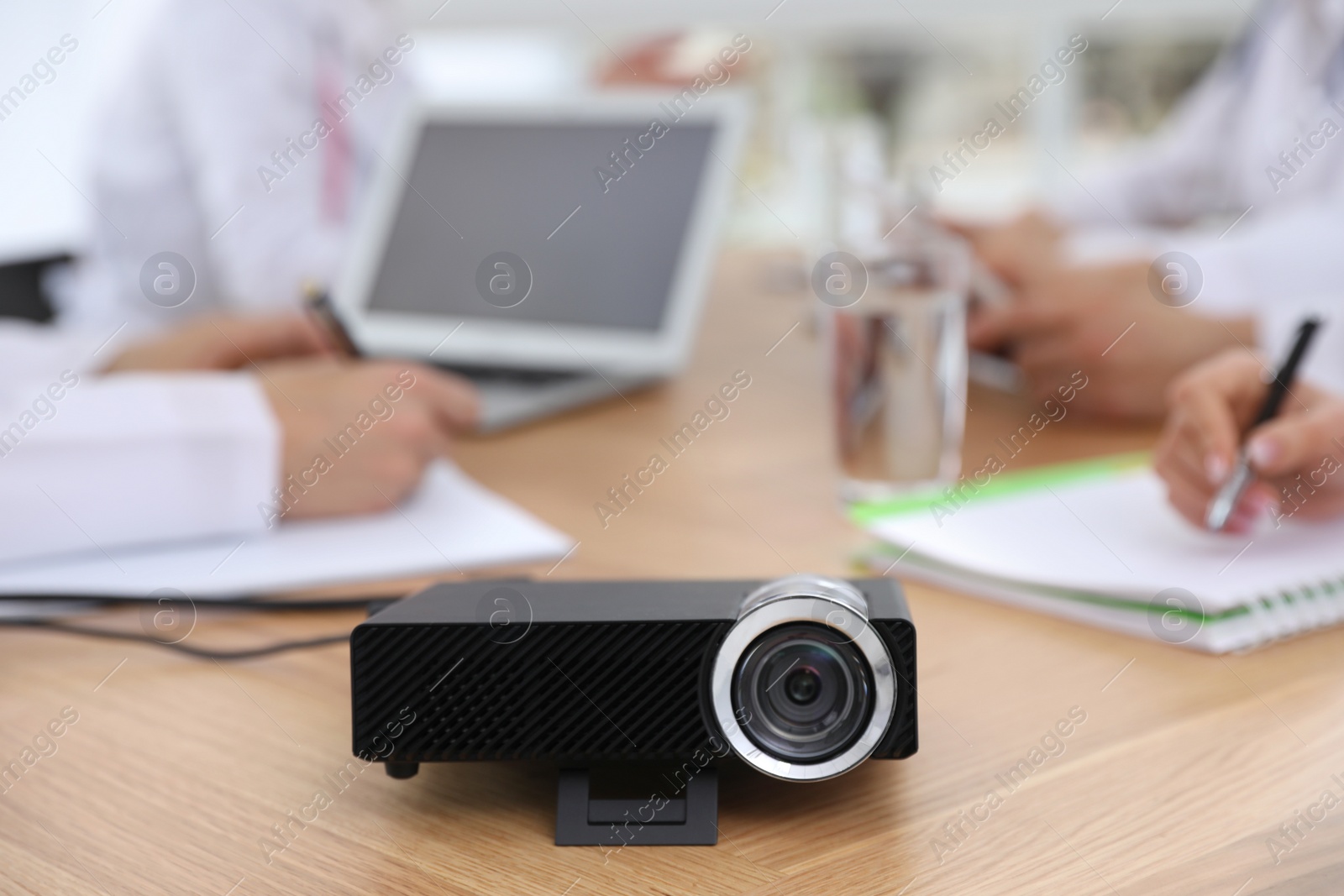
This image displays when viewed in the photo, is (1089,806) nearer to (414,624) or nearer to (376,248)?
(414,624)

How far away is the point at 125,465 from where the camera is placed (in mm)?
686

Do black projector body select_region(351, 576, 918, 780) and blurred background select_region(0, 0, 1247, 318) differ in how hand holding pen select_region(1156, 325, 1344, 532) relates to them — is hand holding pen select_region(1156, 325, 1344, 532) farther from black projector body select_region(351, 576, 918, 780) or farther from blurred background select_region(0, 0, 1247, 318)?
blurred background select_region(0, 0, 1247, 318)

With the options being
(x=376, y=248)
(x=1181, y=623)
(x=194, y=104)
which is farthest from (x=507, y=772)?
(x=194, y=104)

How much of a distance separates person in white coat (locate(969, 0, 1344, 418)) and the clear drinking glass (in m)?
0.18

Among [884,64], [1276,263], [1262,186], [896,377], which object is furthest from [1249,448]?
[884,64]

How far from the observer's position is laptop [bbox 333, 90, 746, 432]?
1.00 m

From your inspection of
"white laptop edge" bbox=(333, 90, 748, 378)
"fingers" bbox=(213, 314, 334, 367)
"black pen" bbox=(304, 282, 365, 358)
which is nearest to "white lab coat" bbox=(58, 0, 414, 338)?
"white laptop edge" bbox=(333, 90, 748, 378)

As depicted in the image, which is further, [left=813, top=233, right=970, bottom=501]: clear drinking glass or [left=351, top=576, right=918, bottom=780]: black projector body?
[left=813, top=233, right=970, bottom=501]: clear drinking glass

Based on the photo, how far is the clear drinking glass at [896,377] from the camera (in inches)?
30.0

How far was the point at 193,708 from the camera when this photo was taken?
0.49 m

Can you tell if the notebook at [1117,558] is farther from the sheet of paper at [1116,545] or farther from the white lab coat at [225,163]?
the white lab coat at [225,163]

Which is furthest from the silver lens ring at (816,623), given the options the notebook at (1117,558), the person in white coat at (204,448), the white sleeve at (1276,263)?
the white sleeve at (1276,263)

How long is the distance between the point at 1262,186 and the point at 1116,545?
0.99 meters

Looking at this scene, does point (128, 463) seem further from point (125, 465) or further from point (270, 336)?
point (270, 336)
